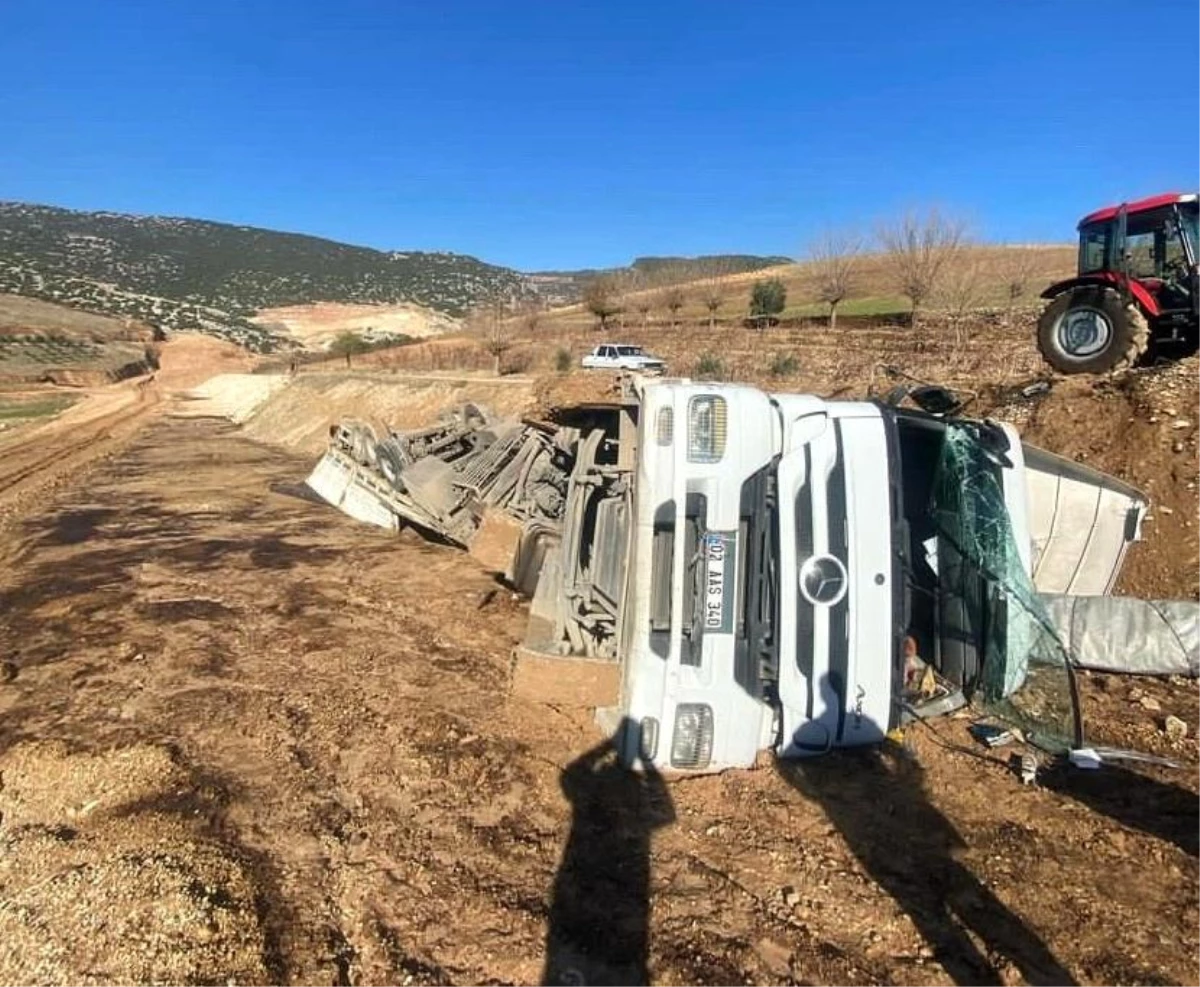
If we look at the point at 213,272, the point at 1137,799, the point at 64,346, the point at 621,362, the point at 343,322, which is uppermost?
the point at 213,272

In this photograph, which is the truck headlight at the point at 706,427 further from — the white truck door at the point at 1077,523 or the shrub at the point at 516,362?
the shrub at the point at 516,362

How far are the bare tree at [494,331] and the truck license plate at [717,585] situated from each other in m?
26.1

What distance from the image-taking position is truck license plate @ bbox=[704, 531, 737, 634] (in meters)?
4.32

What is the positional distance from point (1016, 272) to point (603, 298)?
21817mm

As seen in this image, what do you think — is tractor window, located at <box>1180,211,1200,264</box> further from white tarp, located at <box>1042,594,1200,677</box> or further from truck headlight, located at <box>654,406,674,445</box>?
truck headlight, located at <box>654,406,674,445</box>

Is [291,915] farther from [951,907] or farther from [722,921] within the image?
[951,907]

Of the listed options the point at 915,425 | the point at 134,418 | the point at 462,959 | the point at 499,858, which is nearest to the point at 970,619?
the point at 915,425

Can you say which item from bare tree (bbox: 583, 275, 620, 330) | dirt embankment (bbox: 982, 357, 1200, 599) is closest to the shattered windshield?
dirt embankment (bbox: 982, 357, 1200, 599)

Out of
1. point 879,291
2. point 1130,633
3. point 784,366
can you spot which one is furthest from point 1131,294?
point 879,291

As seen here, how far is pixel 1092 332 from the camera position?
10.2m

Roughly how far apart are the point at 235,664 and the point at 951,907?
4948mm

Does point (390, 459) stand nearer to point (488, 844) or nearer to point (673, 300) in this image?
point (488, 844)

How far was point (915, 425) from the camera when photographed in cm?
544

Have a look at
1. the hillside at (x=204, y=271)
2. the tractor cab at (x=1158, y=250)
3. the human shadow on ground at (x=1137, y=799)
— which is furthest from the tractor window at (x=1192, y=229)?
the hillside at (x=204, y=271)
